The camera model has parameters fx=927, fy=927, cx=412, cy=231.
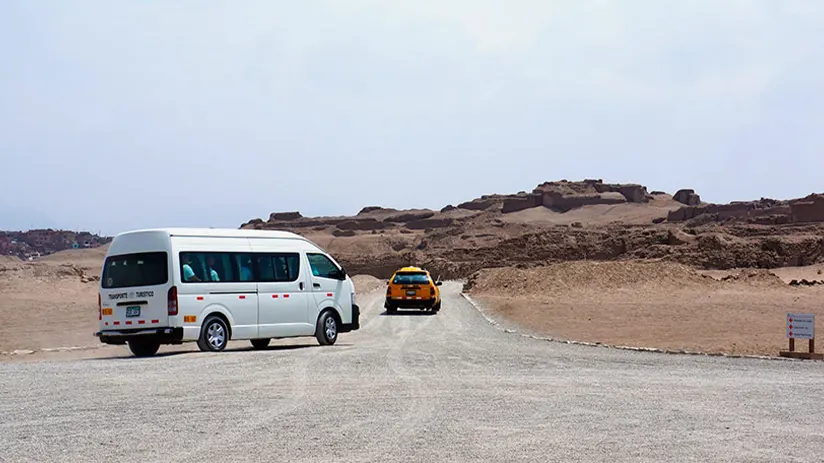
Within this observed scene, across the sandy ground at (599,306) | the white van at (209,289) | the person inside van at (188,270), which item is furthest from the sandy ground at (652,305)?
the person inside van at (188,270)

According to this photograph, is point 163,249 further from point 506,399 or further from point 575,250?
point 575,250

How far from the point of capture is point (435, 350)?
18.4m

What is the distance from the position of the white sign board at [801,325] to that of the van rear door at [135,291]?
12.1 meters

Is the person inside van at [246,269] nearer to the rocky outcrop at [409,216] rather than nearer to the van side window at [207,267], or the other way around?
the van side window at [207,267]

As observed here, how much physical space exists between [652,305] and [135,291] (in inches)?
991

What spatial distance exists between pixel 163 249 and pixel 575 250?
2932 inches

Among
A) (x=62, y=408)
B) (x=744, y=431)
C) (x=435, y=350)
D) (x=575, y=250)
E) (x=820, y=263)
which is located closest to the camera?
(x=744, y=431)

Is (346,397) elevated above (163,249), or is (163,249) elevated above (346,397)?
(163,249)

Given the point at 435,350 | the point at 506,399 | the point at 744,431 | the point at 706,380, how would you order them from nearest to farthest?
the point at 744,431
the point at 506,399
the point at 706,380
the point at 435,350

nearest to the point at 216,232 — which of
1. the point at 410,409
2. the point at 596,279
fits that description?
the point at 410,409

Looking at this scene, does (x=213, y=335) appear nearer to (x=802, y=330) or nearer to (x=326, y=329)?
(x=326, y=329)

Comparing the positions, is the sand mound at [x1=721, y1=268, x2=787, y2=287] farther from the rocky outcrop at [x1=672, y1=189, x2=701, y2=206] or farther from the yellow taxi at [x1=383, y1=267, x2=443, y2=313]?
the rocky outcrop at [x1=672, y1=189, x2=701, y2=206]

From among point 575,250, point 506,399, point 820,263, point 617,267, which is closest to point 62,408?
point 506,399

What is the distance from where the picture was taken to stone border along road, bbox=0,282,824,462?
797 cm
